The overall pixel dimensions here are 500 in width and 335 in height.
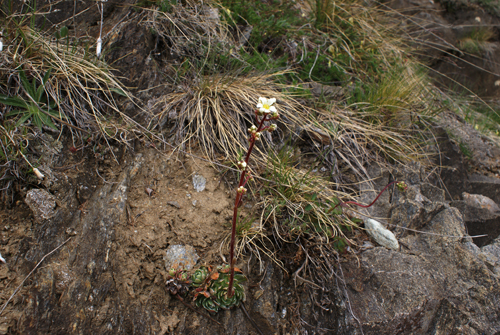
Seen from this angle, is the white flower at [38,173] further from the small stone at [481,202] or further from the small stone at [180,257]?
the small stone at [481,202]

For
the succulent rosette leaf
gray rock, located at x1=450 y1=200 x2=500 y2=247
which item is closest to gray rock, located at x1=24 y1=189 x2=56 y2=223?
the succulent rosette leaf

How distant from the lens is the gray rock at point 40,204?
69.7 inches

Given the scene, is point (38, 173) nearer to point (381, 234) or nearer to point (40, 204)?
point (40, 204)

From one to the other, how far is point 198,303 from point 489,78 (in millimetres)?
6799

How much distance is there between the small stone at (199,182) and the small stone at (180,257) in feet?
1.53

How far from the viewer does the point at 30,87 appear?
2033 mm

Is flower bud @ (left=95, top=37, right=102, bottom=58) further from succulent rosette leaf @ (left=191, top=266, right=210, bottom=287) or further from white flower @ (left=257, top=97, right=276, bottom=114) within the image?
succulent rosette leaf @ (left=191, top=266, right=210, bottom=287)

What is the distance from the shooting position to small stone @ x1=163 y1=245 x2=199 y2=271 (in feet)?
6.56

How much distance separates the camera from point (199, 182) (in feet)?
7.89

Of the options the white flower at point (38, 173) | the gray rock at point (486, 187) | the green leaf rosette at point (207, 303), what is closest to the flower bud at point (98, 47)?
the white flower at point (38, 173)

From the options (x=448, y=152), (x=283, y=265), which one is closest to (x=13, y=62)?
(x=283, y=265)

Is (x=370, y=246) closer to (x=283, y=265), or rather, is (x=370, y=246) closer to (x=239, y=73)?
(x=283, y=265)

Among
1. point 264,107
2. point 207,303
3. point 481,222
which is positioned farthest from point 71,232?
point 481,222

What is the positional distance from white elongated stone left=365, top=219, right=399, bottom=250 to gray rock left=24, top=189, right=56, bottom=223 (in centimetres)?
215
